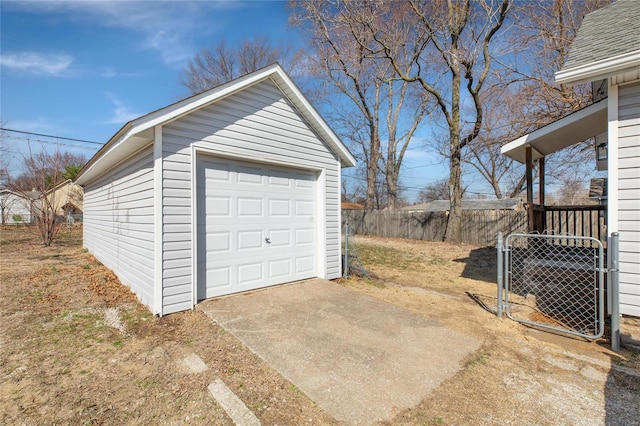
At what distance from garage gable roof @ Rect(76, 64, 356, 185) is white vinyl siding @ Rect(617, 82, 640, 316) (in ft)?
14.2

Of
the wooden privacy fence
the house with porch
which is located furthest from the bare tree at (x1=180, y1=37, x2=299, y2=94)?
the house with porch

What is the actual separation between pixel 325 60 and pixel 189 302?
14.6 m

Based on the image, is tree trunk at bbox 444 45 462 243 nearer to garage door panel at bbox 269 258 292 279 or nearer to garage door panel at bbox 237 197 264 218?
garage door panel at bbox 269 258 292 279

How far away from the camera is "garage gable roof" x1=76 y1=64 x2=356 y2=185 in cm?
401

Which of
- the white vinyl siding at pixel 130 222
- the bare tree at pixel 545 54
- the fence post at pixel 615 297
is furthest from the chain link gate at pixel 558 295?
the bare tree at pixel 545 54

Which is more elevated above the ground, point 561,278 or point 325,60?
point 325,60

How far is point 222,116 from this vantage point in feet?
15.7

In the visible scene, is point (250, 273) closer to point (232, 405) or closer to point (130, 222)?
point (130, 222)

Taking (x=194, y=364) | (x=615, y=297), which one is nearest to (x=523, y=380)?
(x=615, y=297)

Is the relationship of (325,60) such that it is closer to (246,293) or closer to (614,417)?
(246,293)

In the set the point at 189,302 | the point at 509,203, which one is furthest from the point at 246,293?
the point at 509,203

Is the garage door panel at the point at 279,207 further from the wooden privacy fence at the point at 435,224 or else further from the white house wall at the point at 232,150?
the wooden privacy fence at the point at 435,224

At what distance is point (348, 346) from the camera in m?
3.34

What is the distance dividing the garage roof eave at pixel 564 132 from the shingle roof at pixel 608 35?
2.54 ft
